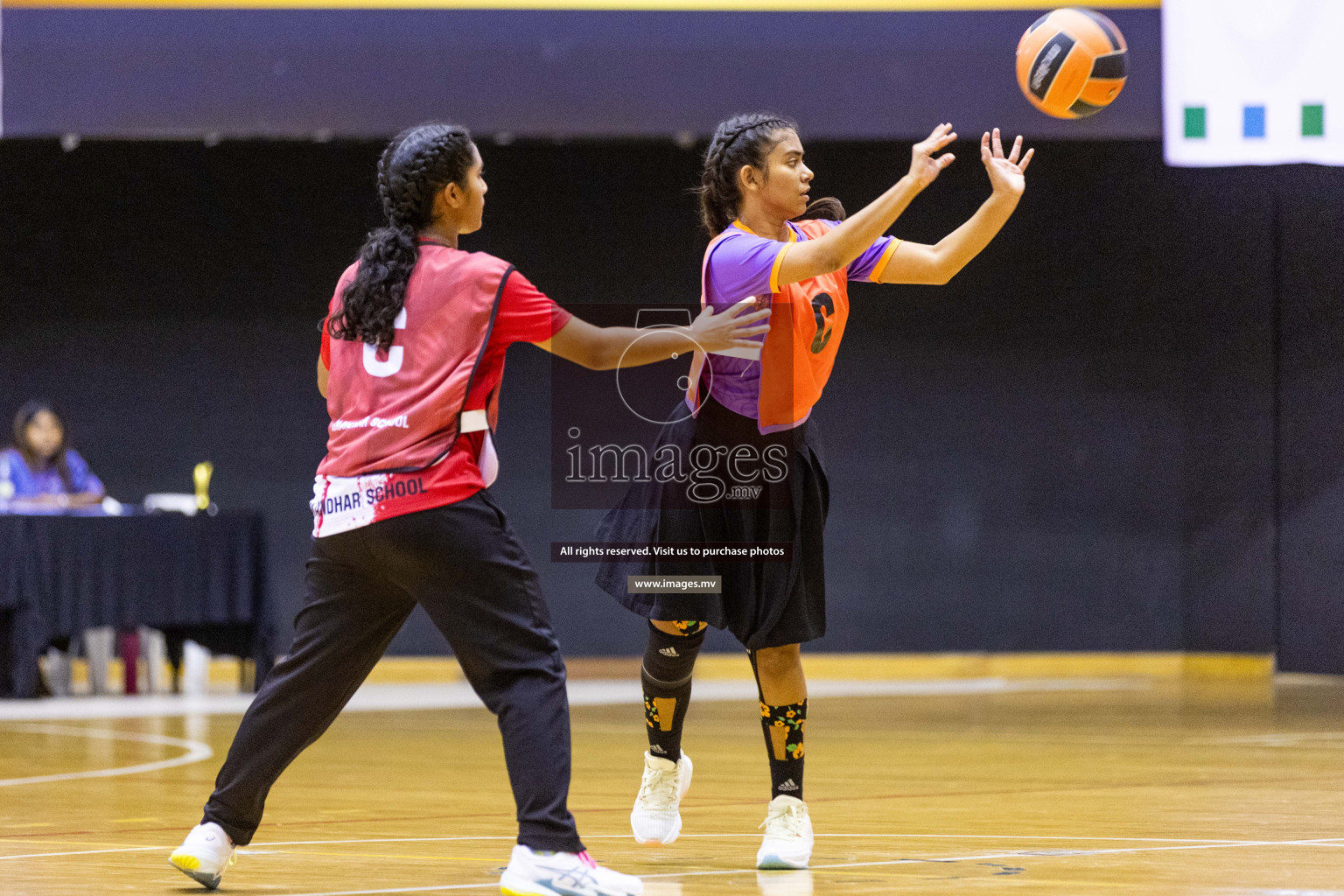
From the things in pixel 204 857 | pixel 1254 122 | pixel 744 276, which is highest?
pixel 1254 122

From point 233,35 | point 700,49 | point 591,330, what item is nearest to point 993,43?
point 700,49

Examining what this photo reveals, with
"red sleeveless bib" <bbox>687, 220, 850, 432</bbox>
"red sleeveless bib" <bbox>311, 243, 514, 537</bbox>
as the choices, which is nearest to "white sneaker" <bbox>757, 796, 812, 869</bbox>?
"red sleeveless bib" <bbox>687, 220, 850, 432</bbox>

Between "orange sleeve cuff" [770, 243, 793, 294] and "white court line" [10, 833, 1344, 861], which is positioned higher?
"orange sleeve cuff" [770, 243, 793, 294]

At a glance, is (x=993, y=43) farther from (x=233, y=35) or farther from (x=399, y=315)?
(x=399, y=315)

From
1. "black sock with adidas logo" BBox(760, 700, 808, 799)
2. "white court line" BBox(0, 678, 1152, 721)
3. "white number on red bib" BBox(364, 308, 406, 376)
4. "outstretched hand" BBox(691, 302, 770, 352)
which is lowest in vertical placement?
"white court line" BBox(0, 678, 1152, 721)

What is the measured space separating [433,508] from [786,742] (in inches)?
42.0

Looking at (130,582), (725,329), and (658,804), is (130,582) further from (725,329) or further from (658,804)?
(725,329)

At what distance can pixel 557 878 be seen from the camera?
2840 millimetres

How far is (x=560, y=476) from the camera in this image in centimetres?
1101

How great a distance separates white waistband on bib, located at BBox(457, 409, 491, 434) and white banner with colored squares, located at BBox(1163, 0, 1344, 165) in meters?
6.85

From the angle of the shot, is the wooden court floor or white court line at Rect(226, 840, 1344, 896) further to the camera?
the wooden court floor

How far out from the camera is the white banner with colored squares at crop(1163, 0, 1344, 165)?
888 centimetres

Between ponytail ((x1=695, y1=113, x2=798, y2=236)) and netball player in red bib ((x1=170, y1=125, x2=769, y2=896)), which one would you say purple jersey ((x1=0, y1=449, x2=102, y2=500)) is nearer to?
ponytail ((x1=695, y1=113, x2=798, y2=236))

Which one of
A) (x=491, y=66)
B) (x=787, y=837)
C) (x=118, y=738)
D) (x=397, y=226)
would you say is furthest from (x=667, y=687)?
(x=491, y=66)
